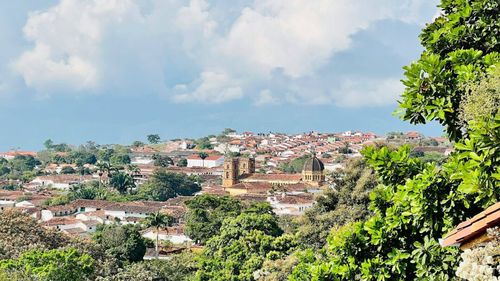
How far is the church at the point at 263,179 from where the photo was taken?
69.4m

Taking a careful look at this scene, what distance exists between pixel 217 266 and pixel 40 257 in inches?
257

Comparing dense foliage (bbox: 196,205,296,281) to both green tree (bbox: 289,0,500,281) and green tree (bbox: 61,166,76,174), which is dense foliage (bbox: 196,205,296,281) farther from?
green tree (bbox: 61,166,76,174)

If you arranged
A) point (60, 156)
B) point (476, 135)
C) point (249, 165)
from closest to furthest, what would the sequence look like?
point (476, 135), point (249, 165), point (60, 156)

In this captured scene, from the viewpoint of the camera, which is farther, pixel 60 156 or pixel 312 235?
pixel 60 156

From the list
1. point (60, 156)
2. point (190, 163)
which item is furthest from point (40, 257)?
point (60, 156)

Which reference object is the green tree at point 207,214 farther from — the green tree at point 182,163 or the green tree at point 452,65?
the green tree at point 182,163

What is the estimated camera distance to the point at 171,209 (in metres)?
55.4

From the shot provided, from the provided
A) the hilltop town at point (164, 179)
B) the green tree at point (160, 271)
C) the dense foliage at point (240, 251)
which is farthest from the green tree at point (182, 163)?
the dense foliage at point (240, 251)

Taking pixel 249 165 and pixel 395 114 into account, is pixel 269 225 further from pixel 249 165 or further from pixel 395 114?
pixel 249 165

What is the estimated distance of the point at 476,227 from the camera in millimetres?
3816

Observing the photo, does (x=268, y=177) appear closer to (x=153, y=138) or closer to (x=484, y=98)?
(x=484, y=98)

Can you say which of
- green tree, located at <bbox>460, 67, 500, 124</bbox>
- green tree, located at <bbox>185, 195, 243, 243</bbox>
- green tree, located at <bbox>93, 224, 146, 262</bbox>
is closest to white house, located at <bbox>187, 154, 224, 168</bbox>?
green tree, located at <bbox>185, 195, 243, 243</bbox>

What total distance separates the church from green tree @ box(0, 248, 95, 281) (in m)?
48.5

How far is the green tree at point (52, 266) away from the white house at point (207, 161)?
293 feet
